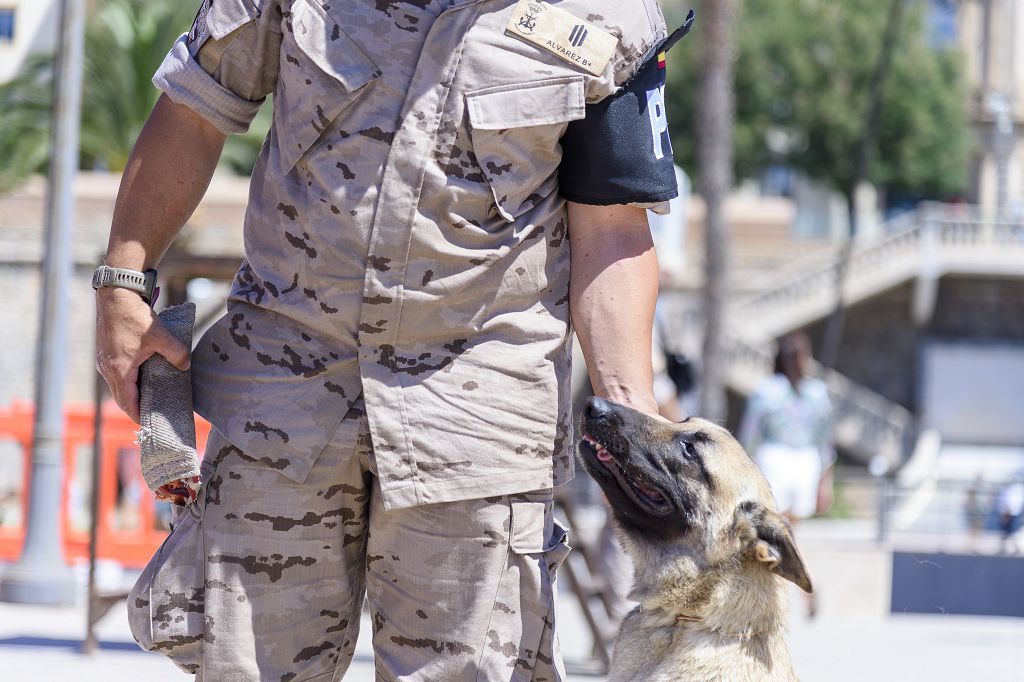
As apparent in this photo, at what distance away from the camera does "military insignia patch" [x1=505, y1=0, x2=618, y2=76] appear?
2.53 metres

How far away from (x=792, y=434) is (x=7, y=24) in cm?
580

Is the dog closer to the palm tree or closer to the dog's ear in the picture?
the dog's ear

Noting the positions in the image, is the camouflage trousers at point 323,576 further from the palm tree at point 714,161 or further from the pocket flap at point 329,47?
the palm tree at point 714,161

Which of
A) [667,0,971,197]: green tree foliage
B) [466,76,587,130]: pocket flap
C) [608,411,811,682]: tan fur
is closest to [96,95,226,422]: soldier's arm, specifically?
[466,76,587,130]: pocket flap

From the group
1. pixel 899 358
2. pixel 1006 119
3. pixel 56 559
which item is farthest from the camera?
pixel 1006 119

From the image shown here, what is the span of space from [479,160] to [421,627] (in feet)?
2.83

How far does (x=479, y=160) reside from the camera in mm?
2477

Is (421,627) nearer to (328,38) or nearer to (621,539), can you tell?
(621,539)

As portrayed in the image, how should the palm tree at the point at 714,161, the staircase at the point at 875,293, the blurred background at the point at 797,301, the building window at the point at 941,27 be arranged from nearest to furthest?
the blurred background at the point at 797,301 < the palm tree at the point at 714,161 < the staircase at the point at 875,293 < the building window at the point at 941,27

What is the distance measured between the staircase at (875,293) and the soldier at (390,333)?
Answer: 26085 mm

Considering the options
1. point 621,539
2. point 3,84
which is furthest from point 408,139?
point 3,84

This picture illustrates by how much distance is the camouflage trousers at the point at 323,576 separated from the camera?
97.9 inches

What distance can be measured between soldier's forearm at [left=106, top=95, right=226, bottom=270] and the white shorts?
20.4ft

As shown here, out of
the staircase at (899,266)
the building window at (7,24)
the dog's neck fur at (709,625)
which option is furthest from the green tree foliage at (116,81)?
the dog's neck fur at (709,625)
